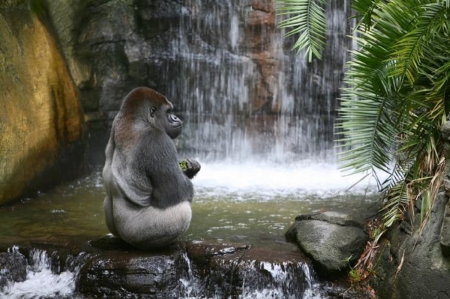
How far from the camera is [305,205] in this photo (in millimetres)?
8648

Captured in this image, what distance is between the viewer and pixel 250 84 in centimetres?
1246

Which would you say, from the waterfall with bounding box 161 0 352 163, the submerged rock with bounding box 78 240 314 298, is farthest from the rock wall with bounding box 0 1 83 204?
the submerged rock with bounding box 78 240 314 298

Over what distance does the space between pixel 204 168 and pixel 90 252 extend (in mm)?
5515

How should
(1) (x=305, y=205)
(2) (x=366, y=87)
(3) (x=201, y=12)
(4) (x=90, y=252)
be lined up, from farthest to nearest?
(3) (x=201, y=12), (1) (x=305, y=205), (2) (x=366, y=87), (4) (x=90, y=252)

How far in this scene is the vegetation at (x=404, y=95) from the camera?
6.04m

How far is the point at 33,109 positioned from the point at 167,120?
379 centimetres

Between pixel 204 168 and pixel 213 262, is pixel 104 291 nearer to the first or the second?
pixel 213 262

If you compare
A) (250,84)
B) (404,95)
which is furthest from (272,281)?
(250,84)

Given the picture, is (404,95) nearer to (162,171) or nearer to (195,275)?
(162,171)

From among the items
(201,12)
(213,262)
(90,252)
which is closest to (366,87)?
(213,262)

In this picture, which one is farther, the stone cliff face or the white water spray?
the stone cliff face

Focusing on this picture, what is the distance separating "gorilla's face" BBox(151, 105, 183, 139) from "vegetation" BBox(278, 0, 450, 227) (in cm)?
180

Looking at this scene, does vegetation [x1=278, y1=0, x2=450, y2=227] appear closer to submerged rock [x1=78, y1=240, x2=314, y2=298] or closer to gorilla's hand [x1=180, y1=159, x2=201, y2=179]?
submerged rock [x1=78, y1=240, x2=314, y2=298]

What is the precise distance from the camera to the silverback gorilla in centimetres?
Answer: 594
